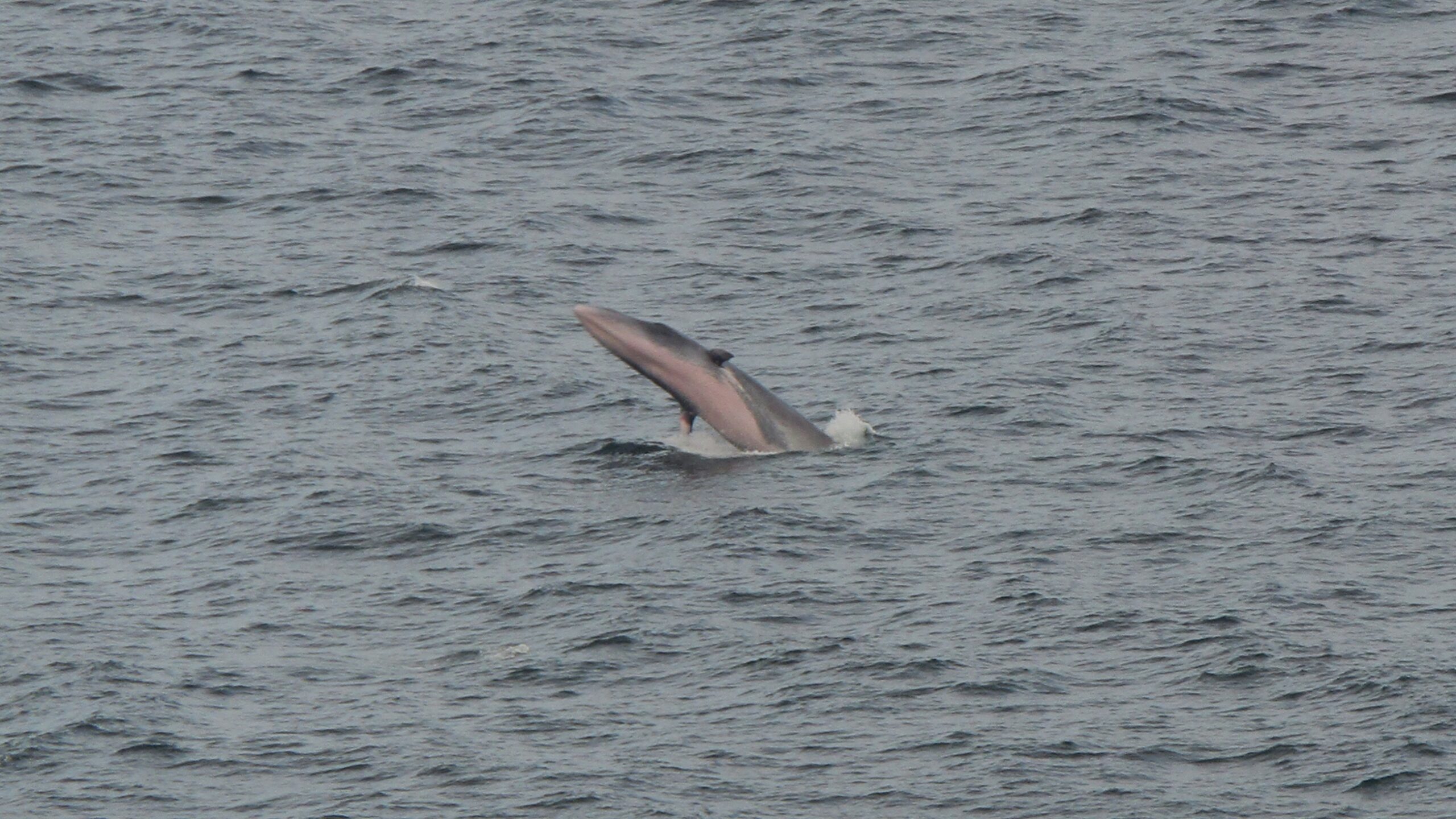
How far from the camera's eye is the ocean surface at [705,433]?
105ft

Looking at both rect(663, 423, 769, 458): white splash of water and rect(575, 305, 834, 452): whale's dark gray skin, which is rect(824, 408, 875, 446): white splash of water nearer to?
rect(575, 305, 834, 452): whale's dark gray skin

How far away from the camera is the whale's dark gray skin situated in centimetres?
4081

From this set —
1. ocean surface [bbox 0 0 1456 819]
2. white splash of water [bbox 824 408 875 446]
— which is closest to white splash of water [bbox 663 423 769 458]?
ocean surface [bbox 0 0 1456 819]

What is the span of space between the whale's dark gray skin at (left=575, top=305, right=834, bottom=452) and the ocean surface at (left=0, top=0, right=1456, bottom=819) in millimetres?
603

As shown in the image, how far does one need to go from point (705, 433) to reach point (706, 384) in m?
2.28

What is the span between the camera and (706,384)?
41406 millimetres

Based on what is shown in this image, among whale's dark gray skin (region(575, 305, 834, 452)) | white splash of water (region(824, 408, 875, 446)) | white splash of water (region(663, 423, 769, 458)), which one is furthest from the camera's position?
white splash of water (region(824, 408, 875, 446))

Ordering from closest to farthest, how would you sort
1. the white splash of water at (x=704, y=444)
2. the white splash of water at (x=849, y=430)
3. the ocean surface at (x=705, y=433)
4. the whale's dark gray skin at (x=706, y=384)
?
the ocean surface at (x=705, y=433) → the whale's dark gray skin at (x=706, y=384) → the white splash of water at (x=704, y=444) → the white splash of water at (x=849, y=430)

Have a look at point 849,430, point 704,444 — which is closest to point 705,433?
point 704,444

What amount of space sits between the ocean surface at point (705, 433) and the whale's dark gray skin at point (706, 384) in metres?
0.60

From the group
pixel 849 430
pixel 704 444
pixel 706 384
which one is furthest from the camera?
pixel 849 430

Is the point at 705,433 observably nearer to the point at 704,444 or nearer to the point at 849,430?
the point at 704,444

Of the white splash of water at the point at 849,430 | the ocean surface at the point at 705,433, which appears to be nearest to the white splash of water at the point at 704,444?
the ocean surface at the point at 705,433

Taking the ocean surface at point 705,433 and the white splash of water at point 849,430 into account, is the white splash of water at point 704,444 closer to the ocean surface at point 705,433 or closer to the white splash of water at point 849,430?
the ocean surface at point 705,433
